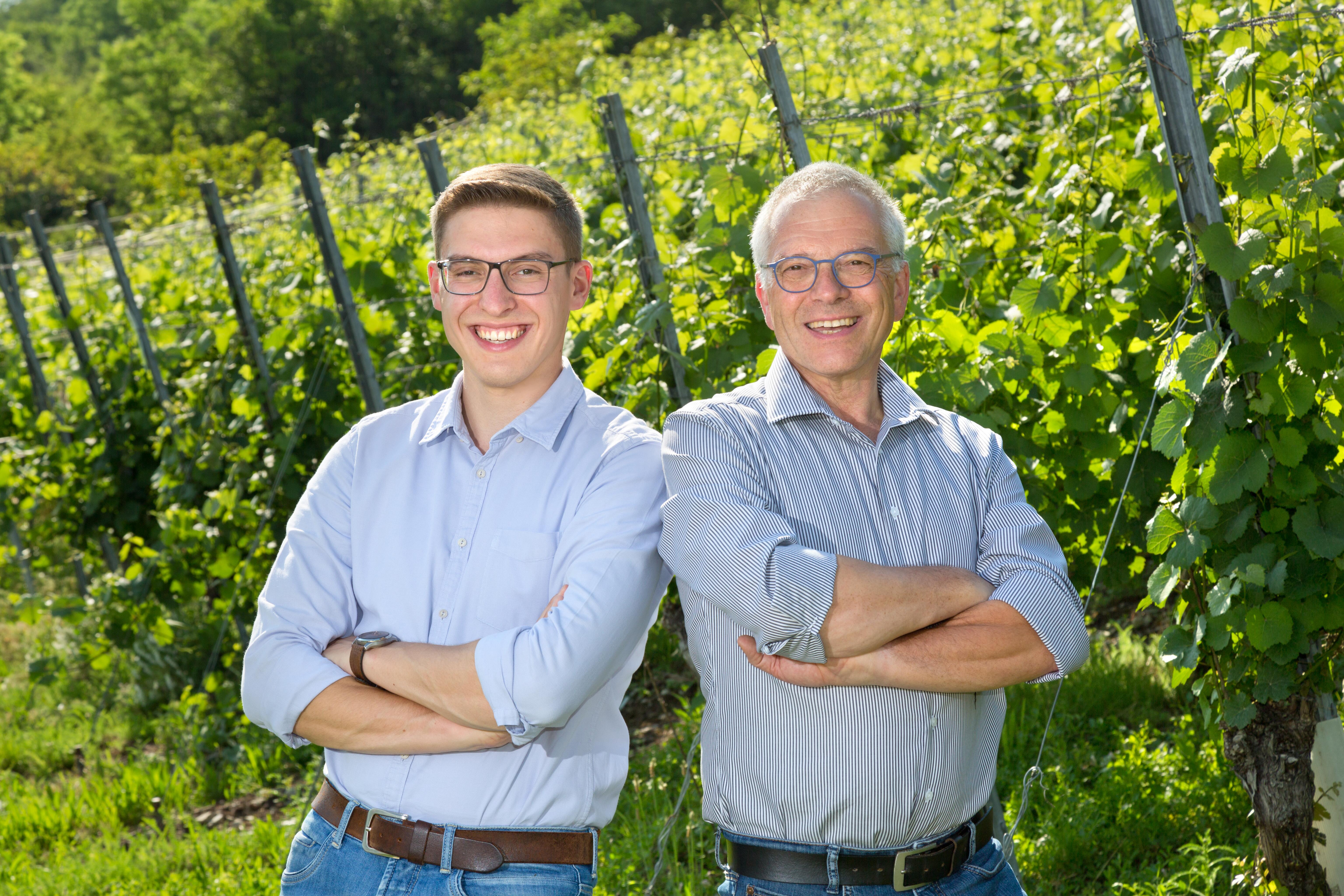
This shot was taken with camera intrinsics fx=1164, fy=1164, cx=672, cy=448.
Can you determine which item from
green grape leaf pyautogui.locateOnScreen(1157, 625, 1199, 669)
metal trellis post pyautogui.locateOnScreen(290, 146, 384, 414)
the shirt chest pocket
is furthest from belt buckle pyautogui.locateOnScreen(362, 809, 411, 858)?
metal trellis post pyautogui.locateOnScreen(290, 146, 384, 414)

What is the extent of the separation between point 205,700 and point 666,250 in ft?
7.84

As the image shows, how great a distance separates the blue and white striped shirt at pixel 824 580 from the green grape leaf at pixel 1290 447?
1.89 ft

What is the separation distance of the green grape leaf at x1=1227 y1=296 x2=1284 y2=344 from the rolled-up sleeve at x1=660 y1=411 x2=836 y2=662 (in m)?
0.92

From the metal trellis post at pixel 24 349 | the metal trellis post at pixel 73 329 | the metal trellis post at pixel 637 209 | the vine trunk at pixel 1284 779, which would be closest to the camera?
the vine trunk at pixel 1284 779

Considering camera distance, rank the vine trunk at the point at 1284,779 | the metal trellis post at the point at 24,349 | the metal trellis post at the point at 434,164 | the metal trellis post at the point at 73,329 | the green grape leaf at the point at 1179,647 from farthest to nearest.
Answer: the metal trellis post at the point at 24,349
the metal trellis post at the point at 73,329
the metal trellis post at the point at 434,164
the vine trunk at the point at 1284,779
the green grape leaf at the point at 1179,647

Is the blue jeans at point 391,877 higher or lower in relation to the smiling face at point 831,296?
lower

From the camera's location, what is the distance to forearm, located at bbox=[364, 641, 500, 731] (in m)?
1.57

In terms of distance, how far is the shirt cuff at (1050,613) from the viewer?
1621 millimetres

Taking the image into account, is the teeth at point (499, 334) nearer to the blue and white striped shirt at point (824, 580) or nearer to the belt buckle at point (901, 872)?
the blue and white striped shirt at point (824, 580)

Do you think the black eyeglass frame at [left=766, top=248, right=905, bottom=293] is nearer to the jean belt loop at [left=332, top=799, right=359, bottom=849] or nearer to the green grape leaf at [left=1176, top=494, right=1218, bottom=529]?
the green grape leaf at [left=1176, top=494, right=1218, bottom=529]

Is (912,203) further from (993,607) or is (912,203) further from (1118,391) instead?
(993,607)

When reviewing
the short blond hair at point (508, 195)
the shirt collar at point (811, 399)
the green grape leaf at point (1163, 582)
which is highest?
the short blond hair at point (508, 195)

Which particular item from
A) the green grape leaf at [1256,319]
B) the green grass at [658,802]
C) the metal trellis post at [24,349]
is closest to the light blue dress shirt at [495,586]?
the green grass at [658,802]

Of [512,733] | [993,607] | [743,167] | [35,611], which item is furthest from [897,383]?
[35,611]
